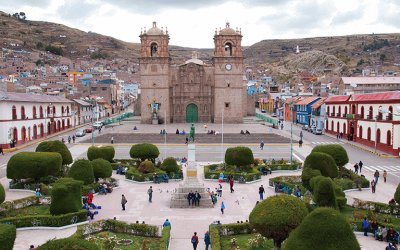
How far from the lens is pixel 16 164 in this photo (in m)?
27.9

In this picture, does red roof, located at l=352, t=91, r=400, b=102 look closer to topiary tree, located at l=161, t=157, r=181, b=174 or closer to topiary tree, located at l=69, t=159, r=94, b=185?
topiary tree, located at l=161, t=157, r=181, b=174

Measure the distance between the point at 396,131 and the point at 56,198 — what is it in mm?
34855

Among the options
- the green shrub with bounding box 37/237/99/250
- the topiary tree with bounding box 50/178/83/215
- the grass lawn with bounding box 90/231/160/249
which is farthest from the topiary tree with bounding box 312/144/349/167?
the green shrub with bounding box 37/237/99/250

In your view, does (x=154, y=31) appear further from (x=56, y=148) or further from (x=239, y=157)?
(x=239, y=157)

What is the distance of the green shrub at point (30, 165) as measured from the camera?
27889 mm

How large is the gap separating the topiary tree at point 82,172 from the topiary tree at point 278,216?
13.9 m

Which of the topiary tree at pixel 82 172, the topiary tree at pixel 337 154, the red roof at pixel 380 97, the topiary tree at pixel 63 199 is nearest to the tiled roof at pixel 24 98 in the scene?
the topiary tree at pixel 82 172

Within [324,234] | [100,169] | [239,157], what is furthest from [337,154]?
[324,234]

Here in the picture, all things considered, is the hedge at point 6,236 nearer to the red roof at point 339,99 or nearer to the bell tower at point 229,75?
the red roof at point 339,99

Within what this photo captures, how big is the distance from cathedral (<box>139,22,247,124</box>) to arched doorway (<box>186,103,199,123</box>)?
0.71 metres

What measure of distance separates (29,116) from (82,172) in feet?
112

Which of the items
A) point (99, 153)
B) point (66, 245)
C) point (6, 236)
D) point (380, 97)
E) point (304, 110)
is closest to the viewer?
point (66, 245)

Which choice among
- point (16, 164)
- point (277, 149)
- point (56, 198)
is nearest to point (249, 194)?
point (56, 198)

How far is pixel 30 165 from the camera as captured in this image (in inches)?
1100
